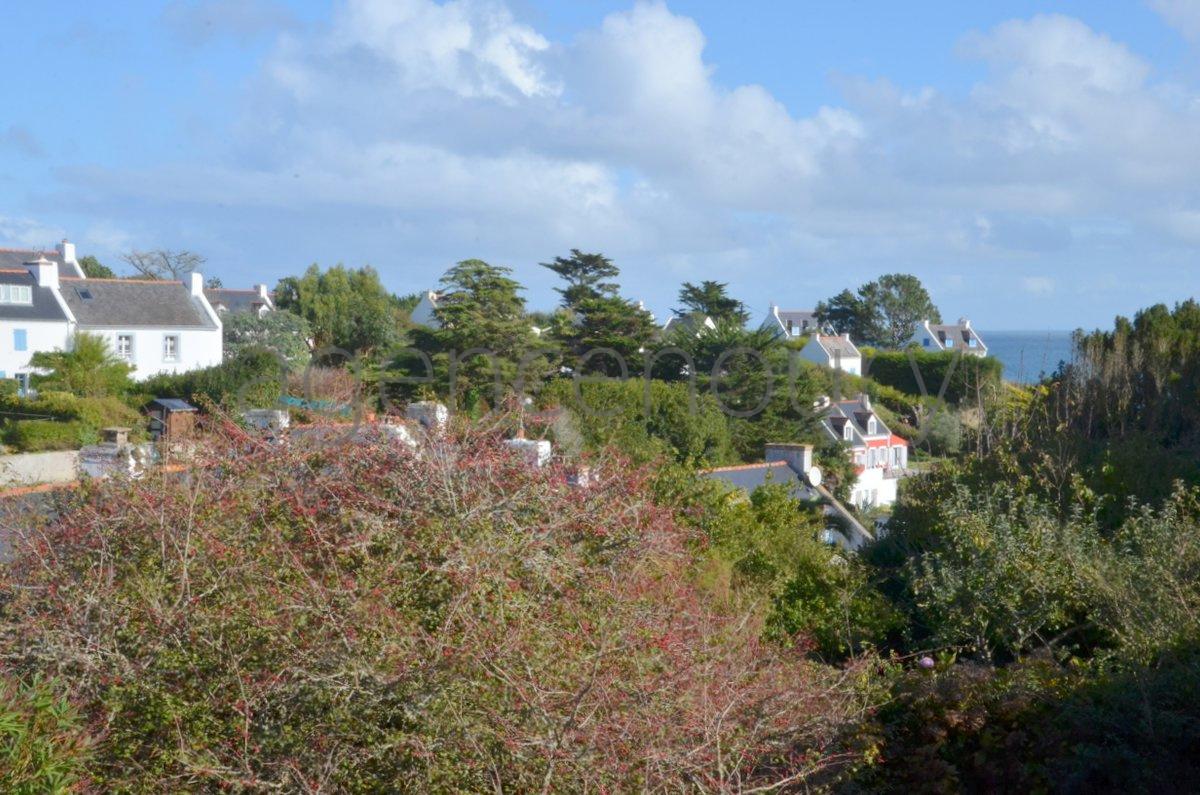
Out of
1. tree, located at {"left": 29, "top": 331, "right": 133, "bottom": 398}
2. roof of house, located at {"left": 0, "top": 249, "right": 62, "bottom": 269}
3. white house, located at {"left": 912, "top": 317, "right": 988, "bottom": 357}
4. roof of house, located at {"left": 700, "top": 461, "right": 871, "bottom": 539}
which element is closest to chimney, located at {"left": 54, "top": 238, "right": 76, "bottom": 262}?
roof of house, located at {"left": 0, "top": 249, "right": 62, "bottom": 269}

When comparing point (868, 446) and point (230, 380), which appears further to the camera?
point (868, 446)

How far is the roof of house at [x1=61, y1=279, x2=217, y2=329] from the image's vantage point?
118 feet

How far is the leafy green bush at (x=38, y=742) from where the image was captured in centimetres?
343

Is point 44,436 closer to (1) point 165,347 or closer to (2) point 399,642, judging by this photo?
(1) point 165,347

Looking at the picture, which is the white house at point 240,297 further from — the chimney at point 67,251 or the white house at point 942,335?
the white house at point 942,335

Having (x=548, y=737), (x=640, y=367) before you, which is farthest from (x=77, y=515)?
(x=640, y=367)

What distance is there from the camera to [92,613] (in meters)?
4.71

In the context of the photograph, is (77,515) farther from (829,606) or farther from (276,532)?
(829,606)

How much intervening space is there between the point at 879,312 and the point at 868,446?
115 ft

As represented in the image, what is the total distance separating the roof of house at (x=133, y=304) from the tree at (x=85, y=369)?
3.17 m

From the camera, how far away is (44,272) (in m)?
34.8

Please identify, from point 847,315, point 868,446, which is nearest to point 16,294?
point 868,446

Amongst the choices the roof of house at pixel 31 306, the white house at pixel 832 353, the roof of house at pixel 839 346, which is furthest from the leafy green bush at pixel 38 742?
the roof of house at pixel 839 346

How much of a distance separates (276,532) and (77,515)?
137 cm
